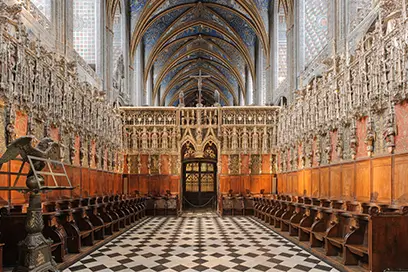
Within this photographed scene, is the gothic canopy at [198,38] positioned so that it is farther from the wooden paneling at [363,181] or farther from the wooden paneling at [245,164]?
the wooden paneling at [363,181]

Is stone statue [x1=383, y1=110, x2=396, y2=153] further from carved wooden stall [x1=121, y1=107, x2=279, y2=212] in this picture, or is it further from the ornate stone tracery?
carved wooden stall [x1=121, y1=107, x2=279, y2=212]

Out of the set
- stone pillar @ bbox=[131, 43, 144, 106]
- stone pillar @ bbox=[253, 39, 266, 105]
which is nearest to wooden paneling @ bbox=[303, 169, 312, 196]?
stone pillar @ bbox=[253, 39, 266, 105]

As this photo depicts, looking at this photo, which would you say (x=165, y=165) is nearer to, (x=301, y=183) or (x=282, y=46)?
(x=301, y=183)

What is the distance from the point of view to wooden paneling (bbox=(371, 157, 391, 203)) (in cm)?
761

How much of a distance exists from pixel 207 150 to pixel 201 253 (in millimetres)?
12665

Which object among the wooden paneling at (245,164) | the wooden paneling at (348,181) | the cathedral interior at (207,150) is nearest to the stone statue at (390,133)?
the cathedral interior at (207,150)

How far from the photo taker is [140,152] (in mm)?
18859

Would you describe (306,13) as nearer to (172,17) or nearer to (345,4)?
(345,4)

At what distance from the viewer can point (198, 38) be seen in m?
32.1

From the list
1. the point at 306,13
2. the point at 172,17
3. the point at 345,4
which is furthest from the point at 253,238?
the point at 172,17

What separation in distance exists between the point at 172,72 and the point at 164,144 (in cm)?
2205

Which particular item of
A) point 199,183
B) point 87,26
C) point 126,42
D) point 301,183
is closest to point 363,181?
point 301,183

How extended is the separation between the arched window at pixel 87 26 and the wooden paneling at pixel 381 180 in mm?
13874

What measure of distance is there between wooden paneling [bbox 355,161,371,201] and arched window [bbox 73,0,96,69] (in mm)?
13391
